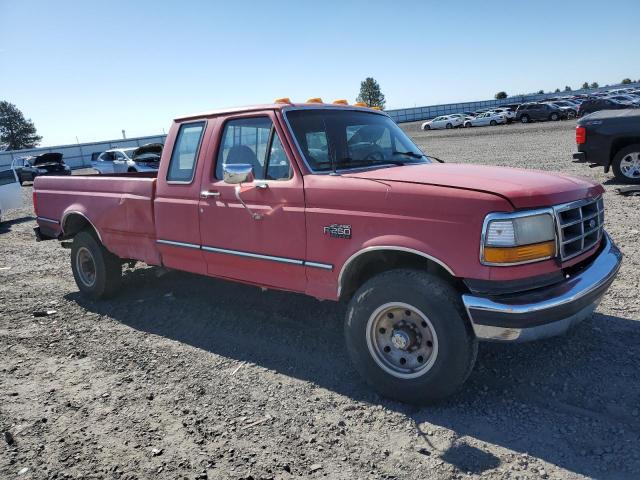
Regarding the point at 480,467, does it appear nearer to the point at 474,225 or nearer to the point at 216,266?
the point at 474,225

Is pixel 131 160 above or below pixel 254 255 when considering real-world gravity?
above

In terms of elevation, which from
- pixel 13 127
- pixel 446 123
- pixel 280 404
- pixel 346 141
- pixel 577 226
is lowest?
pixel 280 404

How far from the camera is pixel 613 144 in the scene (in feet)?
33.2

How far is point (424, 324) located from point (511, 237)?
80 centimetres

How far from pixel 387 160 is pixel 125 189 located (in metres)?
2.84

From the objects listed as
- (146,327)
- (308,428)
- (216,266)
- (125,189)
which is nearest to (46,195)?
(125,189)

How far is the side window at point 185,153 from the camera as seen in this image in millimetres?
4762

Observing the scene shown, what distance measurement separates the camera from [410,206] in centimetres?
329

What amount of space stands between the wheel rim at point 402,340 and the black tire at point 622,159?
8995 millimetres

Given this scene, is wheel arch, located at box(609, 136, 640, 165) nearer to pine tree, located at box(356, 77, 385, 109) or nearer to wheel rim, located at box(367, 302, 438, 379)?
wheel rim, located at box(367, 302, 438, 379)

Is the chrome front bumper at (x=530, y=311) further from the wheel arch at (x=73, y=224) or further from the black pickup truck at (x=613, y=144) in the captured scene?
the black pickup truck at (x=613, y=144)

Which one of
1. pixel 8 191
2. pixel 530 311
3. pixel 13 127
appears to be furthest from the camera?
pixel 13 127

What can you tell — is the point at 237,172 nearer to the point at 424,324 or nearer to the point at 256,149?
the point at 256,149

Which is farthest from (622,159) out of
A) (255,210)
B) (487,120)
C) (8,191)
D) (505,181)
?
(487,120)
